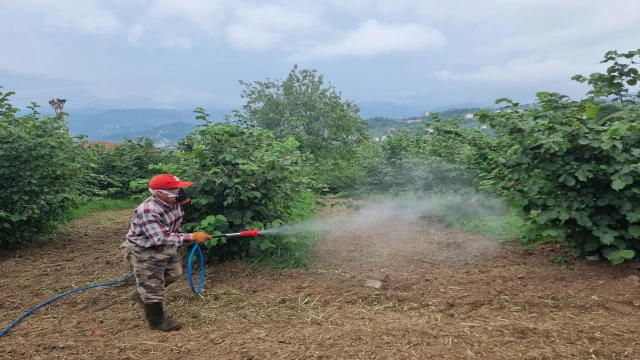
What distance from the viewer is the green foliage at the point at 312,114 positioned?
71.9ft

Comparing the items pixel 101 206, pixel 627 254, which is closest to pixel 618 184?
pixel 627 254

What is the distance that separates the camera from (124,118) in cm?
12644

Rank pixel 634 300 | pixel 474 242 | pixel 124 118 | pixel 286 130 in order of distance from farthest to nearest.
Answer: pixel 124 118 → pixel 286 130 → pixel 474 242 → pixel 634 300

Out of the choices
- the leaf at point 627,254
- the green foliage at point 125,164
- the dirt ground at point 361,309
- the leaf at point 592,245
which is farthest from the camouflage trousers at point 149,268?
the green foliage at point 125,164

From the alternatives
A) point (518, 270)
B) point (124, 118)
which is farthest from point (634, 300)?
point (124, 118)

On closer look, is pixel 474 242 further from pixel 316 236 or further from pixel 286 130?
pixel 286 130

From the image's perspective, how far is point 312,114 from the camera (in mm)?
22656

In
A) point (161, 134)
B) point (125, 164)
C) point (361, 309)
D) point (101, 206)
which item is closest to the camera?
point (361, 309)

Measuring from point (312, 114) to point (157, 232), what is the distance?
19212 millimetres

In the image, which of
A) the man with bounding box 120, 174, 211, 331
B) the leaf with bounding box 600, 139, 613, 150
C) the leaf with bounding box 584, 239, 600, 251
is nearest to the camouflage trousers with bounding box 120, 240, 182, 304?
the man with bounding box 120, 174, 211, 331

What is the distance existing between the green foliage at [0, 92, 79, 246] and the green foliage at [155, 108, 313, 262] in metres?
2.42

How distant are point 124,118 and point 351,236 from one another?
437ft

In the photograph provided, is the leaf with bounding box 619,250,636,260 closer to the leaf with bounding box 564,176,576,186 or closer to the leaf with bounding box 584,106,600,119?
the leaf with bounding box 564,176,576,186

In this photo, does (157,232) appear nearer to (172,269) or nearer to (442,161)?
(172,269)
